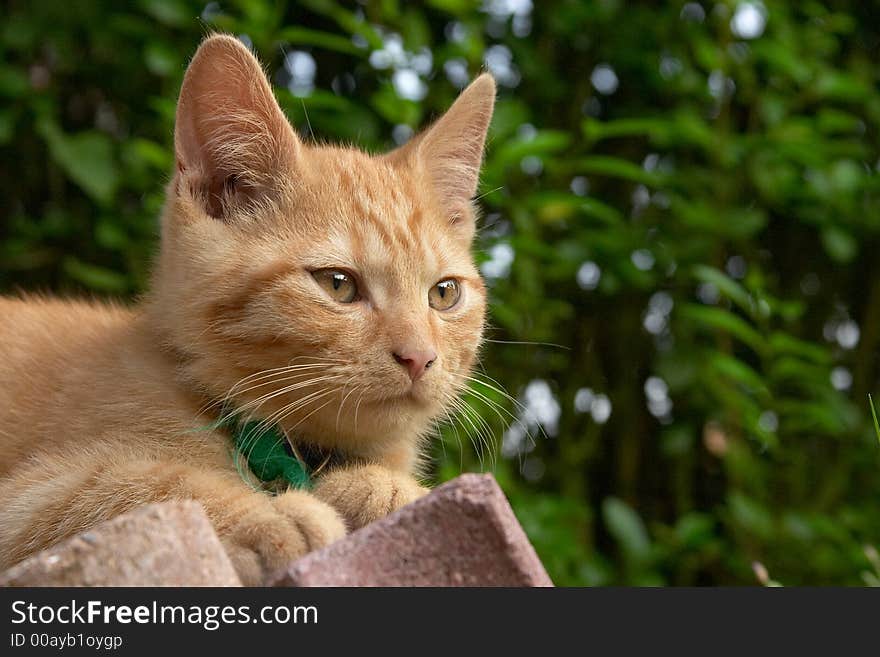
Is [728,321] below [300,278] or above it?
below

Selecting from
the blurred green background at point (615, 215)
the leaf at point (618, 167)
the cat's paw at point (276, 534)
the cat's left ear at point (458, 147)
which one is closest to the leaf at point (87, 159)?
the blurred green background at point (615, 215)

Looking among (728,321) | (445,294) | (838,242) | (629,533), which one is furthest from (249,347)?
(838,242)

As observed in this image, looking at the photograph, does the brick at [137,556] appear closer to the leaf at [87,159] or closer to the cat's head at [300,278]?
the cat's head at [300,278]

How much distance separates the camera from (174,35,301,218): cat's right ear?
1.62 metres

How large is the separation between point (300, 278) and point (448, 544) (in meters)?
0.58

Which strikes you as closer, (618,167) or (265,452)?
(265,452)

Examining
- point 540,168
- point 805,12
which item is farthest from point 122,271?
point 805,12

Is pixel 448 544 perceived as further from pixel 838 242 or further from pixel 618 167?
pixel 838 242

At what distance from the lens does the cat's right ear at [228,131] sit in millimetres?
1620

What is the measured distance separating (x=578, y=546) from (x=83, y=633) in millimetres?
2257

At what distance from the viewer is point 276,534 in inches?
47.3

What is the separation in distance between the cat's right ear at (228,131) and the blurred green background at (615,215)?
2.66ft

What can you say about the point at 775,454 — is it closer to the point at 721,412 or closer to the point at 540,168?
the point at 721,412

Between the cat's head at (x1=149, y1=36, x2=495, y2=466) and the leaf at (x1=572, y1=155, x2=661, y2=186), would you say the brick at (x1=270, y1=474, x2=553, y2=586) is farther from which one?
the leaf at (x1=572, y1=155, x2=661, y2=186)
